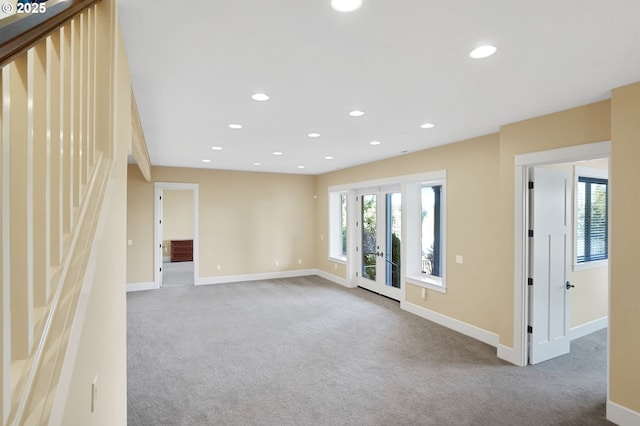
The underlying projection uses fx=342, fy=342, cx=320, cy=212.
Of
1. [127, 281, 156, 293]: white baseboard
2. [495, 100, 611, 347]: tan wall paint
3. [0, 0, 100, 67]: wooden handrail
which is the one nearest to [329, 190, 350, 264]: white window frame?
[127, 281, 156, 293]: white baseboard

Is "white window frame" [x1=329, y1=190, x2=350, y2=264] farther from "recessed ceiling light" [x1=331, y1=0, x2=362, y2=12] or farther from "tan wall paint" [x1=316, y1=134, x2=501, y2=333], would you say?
"recessed ceiling light" [x1=331, y1=0, x2=362, y2=12]

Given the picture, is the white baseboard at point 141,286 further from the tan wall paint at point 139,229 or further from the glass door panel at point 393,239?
the glass door panel at point 393,239

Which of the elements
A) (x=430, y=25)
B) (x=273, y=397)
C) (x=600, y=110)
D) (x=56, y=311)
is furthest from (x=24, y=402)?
(x=600, y=110)

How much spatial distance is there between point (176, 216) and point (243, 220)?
15.1 ft

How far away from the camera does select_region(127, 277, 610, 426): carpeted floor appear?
2.85 m

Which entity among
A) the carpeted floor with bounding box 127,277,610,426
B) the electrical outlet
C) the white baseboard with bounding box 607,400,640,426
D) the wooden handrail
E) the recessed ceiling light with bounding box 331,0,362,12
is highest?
the recessed ceiling light with bounding box 331,0,362,12

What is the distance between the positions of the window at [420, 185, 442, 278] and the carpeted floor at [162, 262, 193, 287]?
17.4ft

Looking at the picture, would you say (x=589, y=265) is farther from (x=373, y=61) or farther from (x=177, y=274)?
(x=177, y=274)

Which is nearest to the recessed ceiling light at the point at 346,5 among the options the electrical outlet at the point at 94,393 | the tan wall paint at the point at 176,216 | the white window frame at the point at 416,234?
the electrical outlet at the point at 94,393

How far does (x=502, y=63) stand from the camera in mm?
2311

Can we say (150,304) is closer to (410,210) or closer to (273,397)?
(273,397)

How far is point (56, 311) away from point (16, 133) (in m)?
0.46

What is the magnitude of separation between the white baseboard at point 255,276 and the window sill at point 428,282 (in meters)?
3.66

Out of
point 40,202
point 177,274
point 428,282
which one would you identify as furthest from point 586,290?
point 177,274
